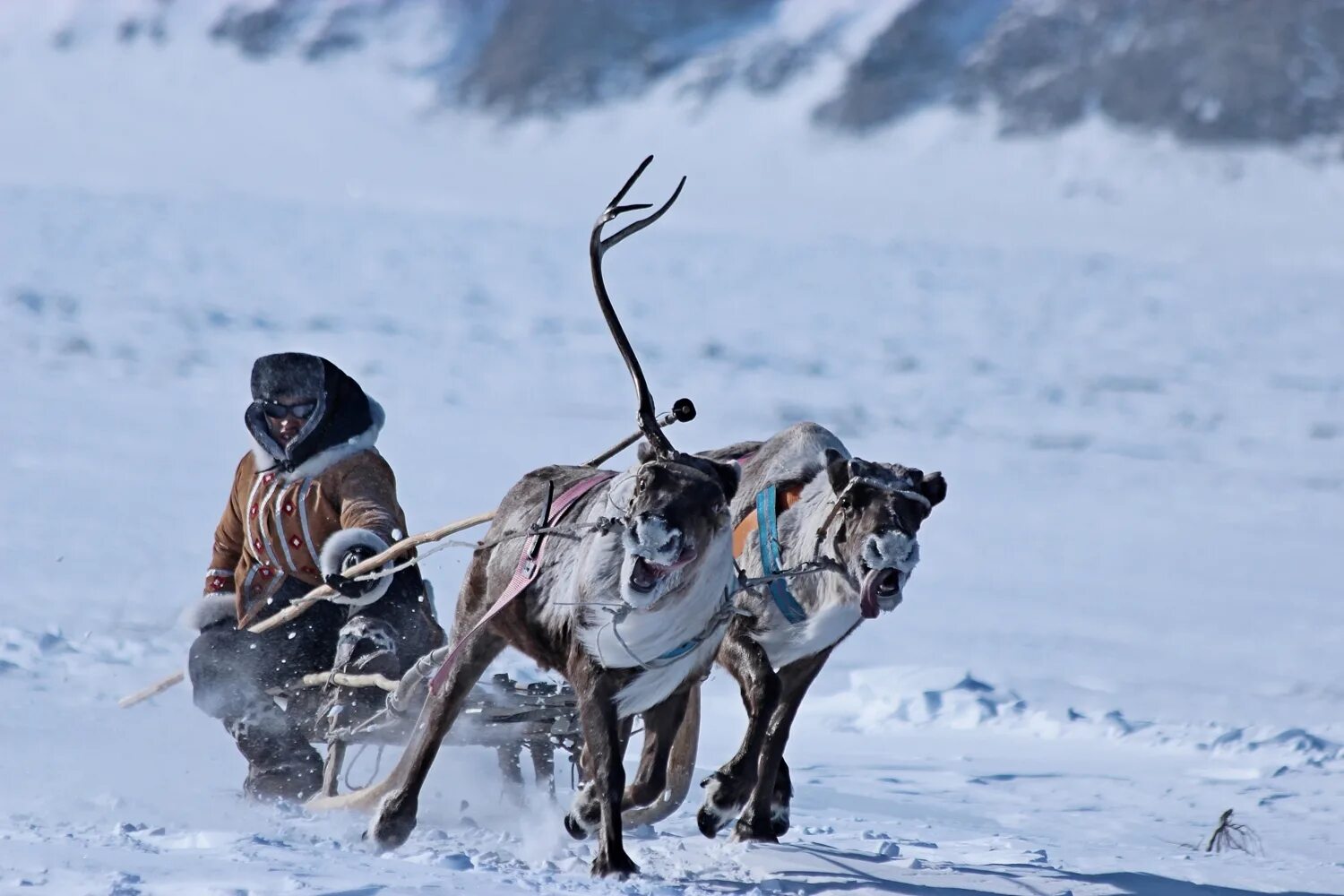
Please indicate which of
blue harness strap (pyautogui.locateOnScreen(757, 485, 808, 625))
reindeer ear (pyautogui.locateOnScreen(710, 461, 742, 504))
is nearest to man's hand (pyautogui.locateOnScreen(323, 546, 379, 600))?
blue harness strap (pyautogui.locateOnScreen(757, 485, 808, 625))

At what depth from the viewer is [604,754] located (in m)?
4.77

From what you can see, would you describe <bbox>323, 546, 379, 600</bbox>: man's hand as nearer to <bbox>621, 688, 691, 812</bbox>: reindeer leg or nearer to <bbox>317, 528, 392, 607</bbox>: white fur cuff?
<bbox>317, 528, 392, 607</bbox>: white fur cuff

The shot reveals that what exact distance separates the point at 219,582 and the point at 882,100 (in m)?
73.5

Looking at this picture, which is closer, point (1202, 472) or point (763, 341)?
point (1202, 472)

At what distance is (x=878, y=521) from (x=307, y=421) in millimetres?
2123

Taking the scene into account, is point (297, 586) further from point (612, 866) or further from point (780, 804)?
point (612, 866)

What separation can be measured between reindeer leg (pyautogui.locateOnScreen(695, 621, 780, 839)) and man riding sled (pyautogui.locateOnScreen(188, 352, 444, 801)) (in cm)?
123

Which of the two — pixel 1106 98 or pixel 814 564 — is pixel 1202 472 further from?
pixel 1106 98

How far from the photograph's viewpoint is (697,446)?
15438 mm

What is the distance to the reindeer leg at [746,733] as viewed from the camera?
16.7ft

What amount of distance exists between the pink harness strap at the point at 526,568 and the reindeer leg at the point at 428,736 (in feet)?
0.08

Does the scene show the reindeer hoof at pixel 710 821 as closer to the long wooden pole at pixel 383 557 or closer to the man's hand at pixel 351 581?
the long wooden pole at pixel 383 557

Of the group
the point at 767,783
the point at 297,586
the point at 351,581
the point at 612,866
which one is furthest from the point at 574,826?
the point at 297,586

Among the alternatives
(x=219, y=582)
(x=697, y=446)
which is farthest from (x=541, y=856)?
(x=697, y=446)
